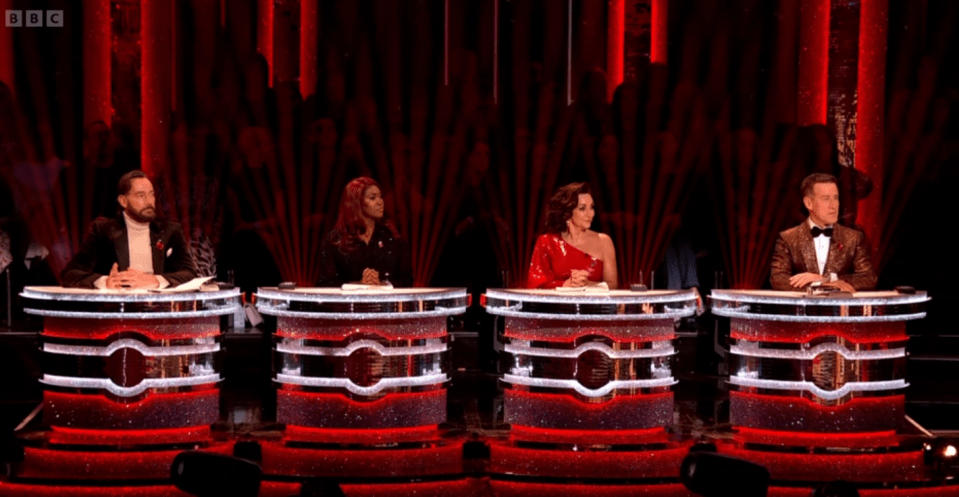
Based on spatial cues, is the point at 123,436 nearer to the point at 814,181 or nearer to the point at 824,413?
the point at 824,413

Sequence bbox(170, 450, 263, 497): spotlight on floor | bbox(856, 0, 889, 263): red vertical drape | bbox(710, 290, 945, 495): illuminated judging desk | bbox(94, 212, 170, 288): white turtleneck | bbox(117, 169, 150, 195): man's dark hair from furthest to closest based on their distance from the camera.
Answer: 1. bbox(856, 0, 889, 263): red vertical drape
2. bbox(94, 212, 170, 288): white turtleneck
3. bbox(117, 169, 150, 195): man's dark hair
4. bbox(710, 290, 945, 495): illuminated judging desk
5. bbox(170, 450, 263, 497): spotlight on floor

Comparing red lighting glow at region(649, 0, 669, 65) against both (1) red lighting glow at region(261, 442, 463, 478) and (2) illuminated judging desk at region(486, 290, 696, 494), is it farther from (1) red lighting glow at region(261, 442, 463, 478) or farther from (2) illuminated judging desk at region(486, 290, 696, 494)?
(1) red lighting glow at region(261, 442, 463, 478)

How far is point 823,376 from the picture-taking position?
5918mm

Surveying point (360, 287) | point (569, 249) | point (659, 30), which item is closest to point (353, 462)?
point (360, 287)

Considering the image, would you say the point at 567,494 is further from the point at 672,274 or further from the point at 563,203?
the point at 672,274

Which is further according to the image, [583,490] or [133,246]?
[133,246]

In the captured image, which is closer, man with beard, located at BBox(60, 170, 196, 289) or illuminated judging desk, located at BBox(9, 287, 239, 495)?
illuminated judging desk, located at BBox(9, 287, 239, 495)

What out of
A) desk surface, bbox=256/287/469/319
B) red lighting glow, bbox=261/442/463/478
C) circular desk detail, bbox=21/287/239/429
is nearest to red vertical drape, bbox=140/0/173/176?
circular desk detail, bbox=21/287/239/429

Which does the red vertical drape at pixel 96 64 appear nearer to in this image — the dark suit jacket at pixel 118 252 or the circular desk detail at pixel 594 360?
the dark suit jacket at pixel 118 252

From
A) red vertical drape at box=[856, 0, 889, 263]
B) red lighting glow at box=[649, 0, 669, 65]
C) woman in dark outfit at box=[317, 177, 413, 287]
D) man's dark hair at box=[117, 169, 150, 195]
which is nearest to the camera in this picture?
man's dark hair at box=[117, 169, 150, 195]

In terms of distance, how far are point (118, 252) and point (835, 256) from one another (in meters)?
4.09

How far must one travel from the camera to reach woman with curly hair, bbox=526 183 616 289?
6.66 meters

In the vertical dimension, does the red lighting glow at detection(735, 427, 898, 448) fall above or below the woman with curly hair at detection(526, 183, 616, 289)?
below

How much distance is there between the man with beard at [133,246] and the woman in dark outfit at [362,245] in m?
0.88
